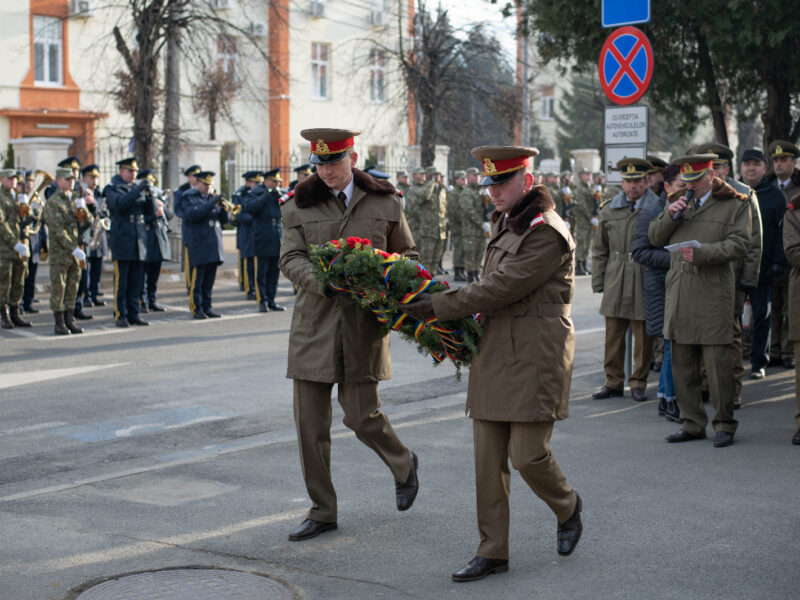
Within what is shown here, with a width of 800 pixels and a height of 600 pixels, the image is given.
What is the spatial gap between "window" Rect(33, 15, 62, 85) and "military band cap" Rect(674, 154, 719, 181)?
31236 millimetres

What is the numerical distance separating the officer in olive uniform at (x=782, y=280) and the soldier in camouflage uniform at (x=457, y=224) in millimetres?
10570

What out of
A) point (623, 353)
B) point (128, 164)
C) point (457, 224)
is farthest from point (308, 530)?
point (457, 224)

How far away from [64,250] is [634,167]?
24.4 feet

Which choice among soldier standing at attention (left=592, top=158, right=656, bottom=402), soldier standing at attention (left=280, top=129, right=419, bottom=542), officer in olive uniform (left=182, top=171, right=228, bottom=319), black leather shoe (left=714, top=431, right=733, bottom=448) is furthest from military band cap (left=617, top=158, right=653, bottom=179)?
officer in olive uniform (left=182, top=171, right=228, bottom=319)

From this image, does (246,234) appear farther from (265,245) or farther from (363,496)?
(363,496)

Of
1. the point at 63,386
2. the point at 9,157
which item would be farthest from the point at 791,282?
the point at 9,157

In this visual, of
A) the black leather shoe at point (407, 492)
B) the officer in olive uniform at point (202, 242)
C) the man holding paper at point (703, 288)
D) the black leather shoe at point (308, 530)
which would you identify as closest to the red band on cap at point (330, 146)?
the black leather shoe at point (407, 492)

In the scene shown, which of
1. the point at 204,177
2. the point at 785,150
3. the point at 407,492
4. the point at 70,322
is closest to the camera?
the point at 407,492

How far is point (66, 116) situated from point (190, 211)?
22644 millimetres

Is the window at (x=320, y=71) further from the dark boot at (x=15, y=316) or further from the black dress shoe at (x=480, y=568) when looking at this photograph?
the black dress shoe at (x=480, y=568)

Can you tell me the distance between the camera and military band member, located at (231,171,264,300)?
17016mm

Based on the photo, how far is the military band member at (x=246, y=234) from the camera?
17.0 meters

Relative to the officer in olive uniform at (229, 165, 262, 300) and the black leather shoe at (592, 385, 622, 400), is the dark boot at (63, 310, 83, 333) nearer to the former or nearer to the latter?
the officer in olive uniform at (229, 165, 262, 300)

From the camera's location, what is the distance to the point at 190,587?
495 cm
